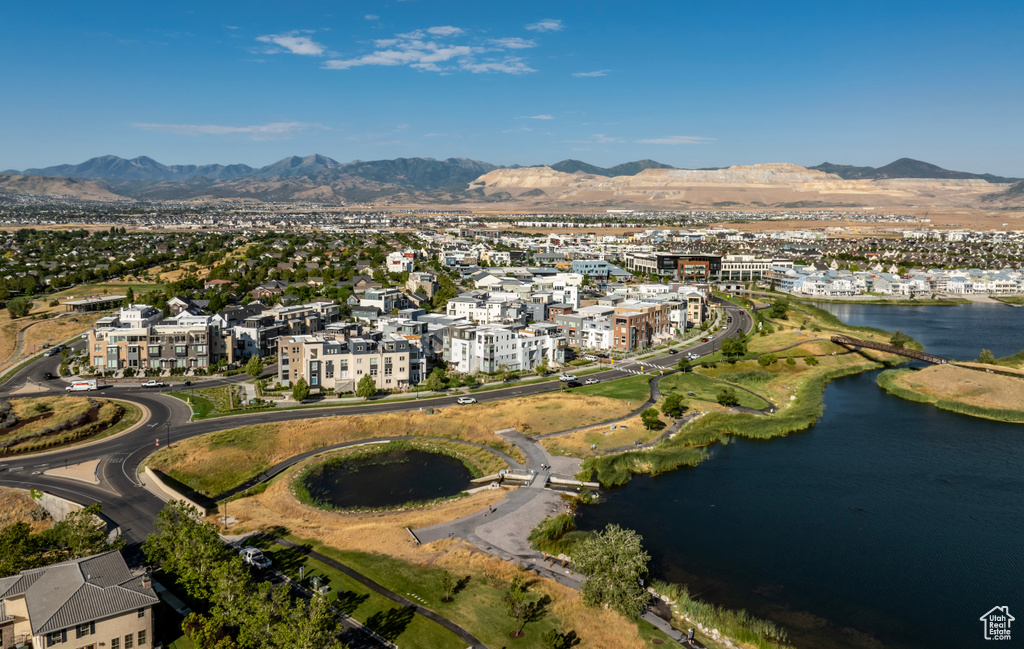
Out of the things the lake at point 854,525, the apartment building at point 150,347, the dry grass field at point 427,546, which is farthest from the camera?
the apartment building at point 150,347

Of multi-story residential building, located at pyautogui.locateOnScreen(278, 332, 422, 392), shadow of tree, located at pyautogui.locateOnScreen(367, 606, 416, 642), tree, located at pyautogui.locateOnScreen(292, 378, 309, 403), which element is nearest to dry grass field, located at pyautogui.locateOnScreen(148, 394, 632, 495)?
tree, located at pyautogui.locateOnScreen(292, 378, 309, 403)

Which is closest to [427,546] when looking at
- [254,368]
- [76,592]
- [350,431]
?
[76,592]

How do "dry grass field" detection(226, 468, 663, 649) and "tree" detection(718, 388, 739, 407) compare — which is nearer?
"dry grass field" detection(226, 468, 663, 649)

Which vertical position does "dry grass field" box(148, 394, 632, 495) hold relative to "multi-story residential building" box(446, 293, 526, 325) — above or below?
below

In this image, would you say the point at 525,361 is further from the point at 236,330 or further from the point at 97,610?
the point at 97,610

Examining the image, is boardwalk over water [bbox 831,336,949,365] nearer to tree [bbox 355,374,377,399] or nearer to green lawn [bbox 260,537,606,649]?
tree [bbox 355,374,377,399]

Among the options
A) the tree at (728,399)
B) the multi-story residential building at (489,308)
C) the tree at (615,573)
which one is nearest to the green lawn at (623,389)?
the tree at (728,399)

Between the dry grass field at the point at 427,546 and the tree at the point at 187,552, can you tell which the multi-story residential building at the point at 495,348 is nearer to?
the dry grass field at the point at 427,546

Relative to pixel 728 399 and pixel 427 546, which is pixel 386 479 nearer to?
pixel 427 546
